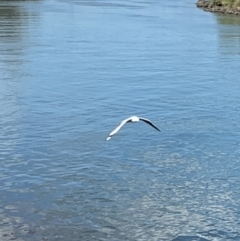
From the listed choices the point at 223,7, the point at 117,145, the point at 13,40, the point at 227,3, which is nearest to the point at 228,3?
the point at 227,3

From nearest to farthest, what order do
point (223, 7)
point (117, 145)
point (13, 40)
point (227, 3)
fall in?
1. point (117, 145)
2. point (13, 40)
3. point (223, 7)
4. point (227, 3)

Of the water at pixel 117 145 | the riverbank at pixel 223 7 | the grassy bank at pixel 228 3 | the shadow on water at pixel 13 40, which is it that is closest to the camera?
the water at pixel 117 145

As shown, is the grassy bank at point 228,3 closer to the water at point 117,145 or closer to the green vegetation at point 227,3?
the green vegetation at point 227,3

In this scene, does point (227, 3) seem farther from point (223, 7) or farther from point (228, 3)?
point (223, 7)

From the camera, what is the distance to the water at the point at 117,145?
36.2 ft

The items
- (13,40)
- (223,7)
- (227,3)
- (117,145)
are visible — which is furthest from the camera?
(227,3)

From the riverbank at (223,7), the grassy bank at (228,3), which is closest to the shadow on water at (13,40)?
the riverbank at (223,7)

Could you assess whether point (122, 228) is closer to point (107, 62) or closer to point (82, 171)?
point (82, 171)

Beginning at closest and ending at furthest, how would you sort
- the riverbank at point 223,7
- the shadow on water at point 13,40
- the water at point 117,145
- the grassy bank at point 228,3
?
the water at point 117,145
the shadow on water at point 13,40
the riverbank at point 223,7
the grassy bank at point 228,3

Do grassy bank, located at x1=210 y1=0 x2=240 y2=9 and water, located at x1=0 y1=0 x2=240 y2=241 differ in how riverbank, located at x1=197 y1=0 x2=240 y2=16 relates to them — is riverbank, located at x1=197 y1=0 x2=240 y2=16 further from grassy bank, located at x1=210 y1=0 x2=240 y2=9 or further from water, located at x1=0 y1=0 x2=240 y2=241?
water, located at x1=0 y1=0 x2=240 y2=241

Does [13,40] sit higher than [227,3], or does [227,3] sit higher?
[13,40]

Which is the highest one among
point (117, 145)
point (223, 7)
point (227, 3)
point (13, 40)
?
point (117, 145)

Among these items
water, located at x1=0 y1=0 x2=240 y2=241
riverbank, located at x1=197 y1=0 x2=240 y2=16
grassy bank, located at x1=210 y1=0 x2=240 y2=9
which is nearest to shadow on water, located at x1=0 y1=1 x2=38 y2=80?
water, located at x1=0 y1=0 x2=240 y2=241

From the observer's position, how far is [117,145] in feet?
50.7
